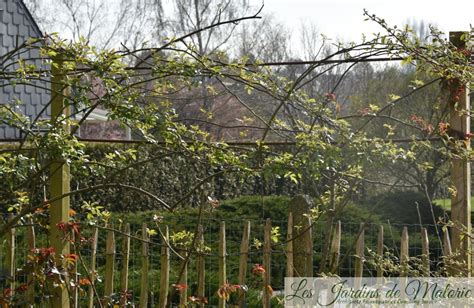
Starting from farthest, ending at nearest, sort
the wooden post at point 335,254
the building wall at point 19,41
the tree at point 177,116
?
1. the building wall at point 19,41
2. the wooden post at point 335,254
3. the tree at point 177,116

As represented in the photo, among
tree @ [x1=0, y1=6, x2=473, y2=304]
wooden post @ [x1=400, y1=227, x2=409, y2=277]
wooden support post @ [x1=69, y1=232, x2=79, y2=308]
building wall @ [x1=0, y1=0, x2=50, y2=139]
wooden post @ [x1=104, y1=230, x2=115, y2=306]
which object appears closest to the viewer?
tree @ [x1=0, y1=6, x2=473, y2=304]

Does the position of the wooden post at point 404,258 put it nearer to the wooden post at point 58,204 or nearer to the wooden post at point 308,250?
the wooden post at point 308,250

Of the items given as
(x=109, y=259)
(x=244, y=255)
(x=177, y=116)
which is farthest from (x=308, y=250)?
(x=109, y=259)

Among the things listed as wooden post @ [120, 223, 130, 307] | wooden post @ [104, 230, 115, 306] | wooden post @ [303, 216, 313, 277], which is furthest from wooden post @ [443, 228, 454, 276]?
wooden post @ [104, 230, 115, 306]

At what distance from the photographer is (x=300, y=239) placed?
4406 mm

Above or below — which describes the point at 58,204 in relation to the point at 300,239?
above

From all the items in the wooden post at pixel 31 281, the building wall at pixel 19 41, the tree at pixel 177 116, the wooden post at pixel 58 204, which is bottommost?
the wooden post at pixel 31 281

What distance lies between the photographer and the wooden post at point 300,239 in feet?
13.2

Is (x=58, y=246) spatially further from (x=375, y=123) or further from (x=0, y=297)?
(x=375, y=123)

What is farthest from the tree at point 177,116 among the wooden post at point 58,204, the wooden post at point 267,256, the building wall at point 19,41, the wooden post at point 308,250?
the building wall at point 19,41

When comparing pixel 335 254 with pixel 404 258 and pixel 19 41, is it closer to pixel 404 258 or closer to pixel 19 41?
pixel 404 258

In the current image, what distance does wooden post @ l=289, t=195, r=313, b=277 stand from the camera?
4.01 meters

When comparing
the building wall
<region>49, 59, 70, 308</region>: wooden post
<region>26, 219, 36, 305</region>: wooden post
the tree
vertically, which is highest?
the building wall

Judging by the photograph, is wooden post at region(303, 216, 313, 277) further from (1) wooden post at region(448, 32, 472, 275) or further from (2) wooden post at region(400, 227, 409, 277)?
(1) wooden post at region(448, 32, 472, 275)
